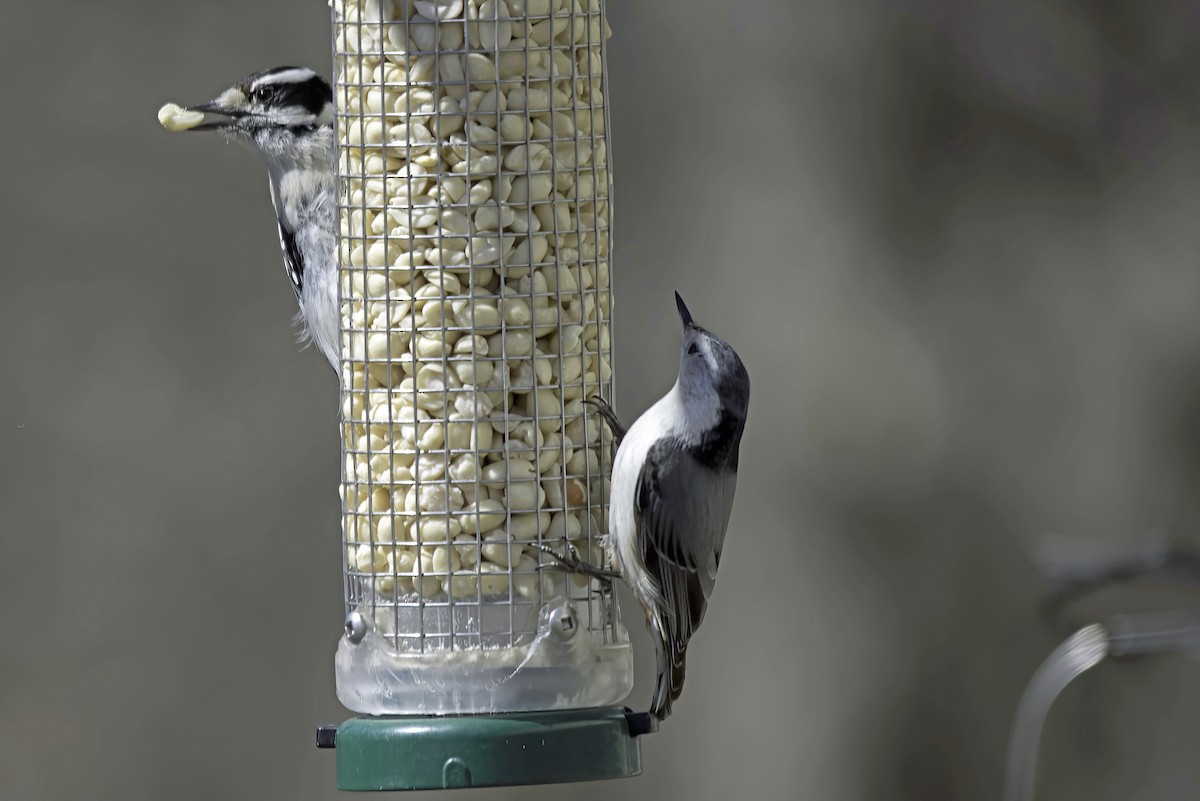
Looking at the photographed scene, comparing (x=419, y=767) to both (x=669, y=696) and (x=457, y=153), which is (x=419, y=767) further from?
(x=457, y=153)

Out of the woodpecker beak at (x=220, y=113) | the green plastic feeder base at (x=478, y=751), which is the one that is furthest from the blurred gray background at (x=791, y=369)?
the green plastic feeder base at (x=478, y=751)

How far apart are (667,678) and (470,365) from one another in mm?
686

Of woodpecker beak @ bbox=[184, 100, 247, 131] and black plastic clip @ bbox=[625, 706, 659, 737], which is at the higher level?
woodpecker beak @ bbox=[184, 100, 247, 131]

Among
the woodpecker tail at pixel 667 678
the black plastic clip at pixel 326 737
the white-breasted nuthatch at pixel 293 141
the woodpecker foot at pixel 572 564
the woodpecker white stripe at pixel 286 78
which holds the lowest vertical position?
the black plastic clip at pixel 326 737

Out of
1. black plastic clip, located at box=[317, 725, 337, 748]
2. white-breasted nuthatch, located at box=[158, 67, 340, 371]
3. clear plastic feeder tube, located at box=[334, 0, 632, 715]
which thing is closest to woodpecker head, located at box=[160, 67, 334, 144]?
white-breasted nuthatch, located at box=[158, 67, 340, 371]

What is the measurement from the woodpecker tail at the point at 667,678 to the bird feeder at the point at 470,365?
0.21 feet

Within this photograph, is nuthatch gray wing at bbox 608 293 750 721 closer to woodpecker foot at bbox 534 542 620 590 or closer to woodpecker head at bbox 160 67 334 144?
woodpecker foot at bbox 534 542 620 590

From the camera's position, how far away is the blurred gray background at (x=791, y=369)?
6328 mm

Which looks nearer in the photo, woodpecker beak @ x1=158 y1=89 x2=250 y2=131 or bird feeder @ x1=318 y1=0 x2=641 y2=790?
bird feeder @ x1=318 y1=0 x2=641 y2=790

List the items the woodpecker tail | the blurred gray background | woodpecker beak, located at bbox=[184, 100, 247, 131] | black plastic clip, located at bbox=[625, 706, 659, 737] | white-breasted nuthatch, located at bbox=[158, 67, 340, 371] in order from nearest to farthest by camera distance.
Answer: black plastic clip, located at bbox=[625, 706, 659, 737]
the woodpecker tail
white-breasted nuthatch, located at bbox=[158, 67, 340, 371]
woodpecker beak, located at bbox=[184, 100, 247, 131]
the blurred gray background

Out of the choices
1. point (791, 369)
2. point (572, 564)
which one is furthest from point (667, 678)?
point (791, 369)

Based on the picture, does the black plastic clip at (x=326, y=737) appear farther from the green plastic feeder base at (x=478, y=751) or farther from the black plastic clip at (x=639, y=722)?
the black plastic clip at (x=639, y=722)

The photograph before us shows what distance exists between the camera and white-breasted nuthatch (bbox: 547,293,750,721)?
3.15 m

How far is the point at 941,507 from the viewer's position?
691 cm
